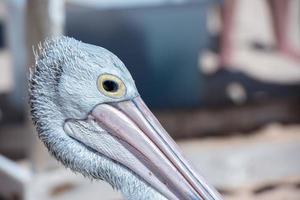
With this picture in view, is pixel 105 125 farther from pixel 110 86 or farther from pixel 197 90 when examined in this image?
pixel 197 90

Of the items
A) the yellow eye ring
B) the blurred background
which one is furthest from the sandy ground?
the yellow eye ring

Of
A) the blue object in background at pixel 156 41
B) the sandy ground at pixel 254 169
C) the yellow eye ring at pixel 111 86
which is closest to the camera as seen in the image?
the yellow eye ring at pixel 111 86

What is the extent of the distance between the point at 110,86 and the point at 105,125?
119 mm

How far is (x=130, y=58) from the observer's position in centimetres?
503

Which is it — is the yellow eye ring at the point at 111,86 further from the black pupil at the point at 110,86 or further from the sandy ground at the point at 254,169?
the sandy ground at the point at 254,169

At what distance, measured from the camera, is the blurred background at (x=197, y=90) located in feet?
13.7

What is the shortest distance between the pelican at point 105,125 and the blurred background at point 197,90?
4.57ft

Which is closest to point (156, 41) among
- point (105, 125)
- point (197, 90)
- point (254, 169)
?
point (197, 90)

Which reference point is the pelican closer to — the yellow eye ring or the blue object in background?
the yellow eye ring

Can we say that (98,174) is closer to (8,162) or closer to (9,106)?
(8,162)

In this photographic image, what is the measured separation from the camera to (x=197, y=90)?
17.3 feet

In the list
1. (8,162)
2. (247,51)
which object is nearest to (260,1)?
(247,51)

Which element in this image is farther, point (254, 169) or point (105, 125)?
point (254, 169)

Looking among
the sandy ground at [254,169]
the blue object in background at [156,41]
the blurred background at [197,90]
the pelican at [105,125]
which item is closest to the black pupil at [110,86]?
the pelican at [105,125]
